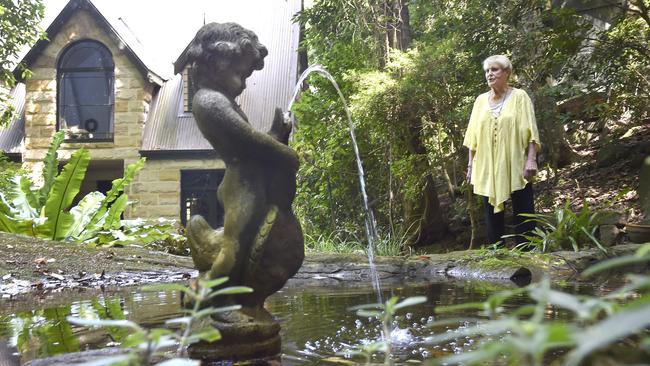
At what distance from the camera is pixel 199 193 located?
15242 mm

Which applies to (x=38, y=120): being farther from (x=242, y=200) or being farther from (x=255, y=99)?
(x=242, y=200)

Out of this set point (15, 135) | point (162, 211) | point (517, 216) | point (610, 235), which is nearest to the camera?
point (517, 216)

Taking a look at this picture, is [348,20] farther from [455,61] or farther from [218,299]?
[218,299]

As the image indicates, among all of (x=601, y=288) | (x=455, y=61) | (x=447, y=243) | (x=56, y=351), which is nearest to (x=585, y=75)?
(x=455, y=61)

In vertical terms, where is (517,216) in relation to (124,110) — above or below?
below

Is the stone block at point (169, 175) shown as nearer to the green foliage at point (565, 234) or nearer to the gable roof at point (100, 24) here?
the gable roof at point (100, 24)

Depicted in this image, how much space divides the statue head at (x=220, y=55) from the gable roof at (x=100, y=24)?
1346 centimetres

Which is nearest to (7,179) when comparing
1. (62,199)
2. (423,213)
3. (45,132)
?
(62,199)

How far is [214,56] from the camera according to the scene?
9.50ft

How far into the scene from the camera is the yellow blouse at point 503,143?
5.80m

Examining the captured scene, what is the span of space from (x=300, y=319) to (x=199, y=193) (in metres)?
12.1

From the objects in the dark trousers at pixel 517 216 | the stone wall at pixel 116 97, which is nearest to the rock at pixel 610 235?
the dark trousers at pixel 517 216

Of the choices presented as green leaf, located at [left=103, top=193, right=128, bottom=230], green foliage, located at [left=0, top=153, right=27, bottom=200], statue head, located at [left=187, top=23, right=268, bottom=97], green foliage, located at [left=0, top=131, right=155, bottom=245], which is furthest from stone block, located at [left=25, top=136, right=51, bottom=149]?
statue head, located at [left=187, top=23, right=268, bottom=97]

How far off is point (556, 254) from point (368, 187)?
4.90 m
